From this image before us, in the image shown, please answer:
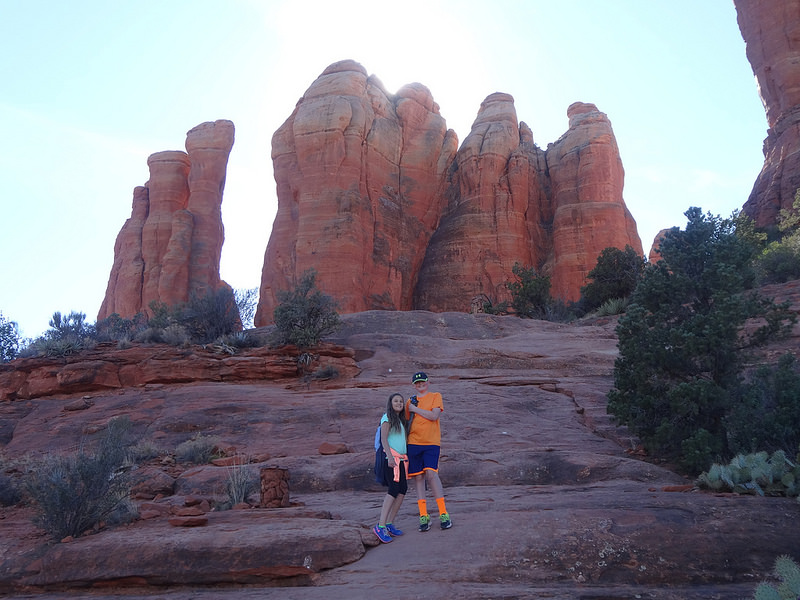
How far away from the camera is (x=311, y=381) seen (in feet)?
49.3

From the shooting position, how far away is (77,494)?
6.66 metres

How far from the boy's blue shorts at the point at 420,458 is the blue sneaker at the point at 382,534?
2.00 ft

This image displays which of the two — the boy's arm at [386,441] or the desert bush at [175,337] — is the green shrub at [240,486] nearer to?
the boy's arm at [386,441]

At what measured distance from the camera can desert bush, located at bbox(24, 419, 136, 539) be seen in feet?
21.3

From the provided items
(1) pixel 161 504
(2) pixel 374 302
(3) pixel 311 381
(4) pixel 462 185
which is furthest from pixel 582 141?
(1) pixel 161 504

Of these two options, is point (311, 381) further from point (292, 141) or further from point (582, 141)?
point (582, 141)

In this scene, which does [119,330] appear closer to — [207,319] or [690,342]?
[207,319]

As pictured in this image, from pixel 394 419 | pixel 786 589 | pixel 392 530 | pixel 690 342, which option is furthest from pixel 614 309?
pixel 786 589

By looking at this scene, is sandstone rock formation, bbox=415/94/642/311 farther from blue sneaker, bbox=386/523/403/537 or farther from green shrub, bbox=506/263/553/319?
blue sneaker, bbox=386/523/403/537

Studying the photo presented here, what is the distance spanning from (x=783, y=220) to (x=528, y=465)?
32656 millimetres

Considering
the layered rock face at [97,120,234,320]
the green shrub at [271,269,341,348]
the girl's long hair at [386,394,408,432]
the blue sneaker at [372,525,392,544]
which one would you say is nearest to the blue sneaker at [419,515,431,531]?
the blue sneaker at [372,525,392,544]

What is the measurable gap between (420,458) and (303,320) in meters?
10.8

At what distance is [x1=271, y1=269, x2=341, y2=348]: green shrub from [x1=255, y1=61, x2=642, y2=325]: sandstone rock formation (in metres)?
19.2

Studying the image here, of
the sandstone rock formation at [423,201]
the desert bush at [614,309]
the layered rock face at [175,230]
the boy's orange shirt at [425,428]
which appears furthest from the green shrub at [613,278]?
the layered rock face at [175,230]
